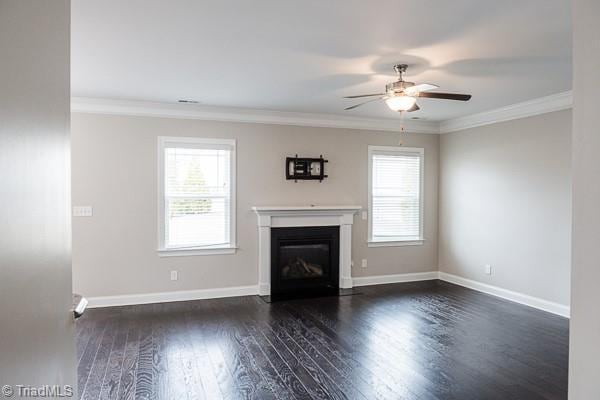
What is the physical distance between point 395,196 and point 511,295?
2.21 metres

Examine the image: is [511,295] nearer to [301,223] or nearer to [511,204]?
[511,204]

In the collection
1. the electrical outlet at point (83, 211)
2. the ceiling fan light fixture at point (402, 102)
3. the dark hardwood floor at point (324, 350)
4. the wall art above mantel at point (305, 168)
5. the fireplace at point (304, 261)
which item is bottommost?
the dark hardwood floor at point (324, 350)

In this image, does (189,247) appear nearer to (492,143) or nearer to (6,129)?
(492,143)

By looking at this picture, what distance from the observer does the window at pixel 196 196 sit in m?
5.40

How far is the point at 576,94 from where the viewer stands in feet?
4.10

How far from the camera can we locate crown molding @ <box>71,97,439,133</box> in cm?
509

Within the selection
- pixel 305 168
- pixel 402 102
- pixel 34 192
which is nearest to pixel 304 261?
pixel 305 168

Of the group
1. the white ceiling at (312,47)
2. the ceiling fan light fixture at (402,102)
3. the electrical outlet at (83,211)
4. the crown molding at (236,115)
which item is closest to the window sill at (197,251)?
the electrical outlet at (83,211)

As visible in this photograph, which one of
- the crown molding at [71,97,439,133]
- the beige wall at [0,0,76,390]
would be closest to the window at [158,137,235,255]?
the crown molding at [71,97,439,133]

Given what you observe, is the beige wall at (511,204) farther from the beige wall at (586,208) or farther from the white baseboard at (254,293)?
the beige wall at (586,208)

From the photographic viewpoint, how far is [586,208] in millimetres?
1214

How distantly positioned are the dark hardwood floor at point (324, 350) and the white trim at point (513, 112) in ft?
8.24

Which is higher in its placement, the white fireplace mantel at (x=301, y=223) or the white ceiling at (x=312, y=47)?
the white ceiling at (x=312, y=47)

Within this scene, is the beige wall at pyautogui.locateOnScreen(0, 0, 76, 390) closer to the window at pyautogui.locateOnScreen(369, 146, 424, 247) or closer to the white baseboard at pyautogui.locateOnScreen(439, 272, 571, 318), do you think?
the white baseboard at pyautogui.locateOnScreen(439, 272, 571, 318)
